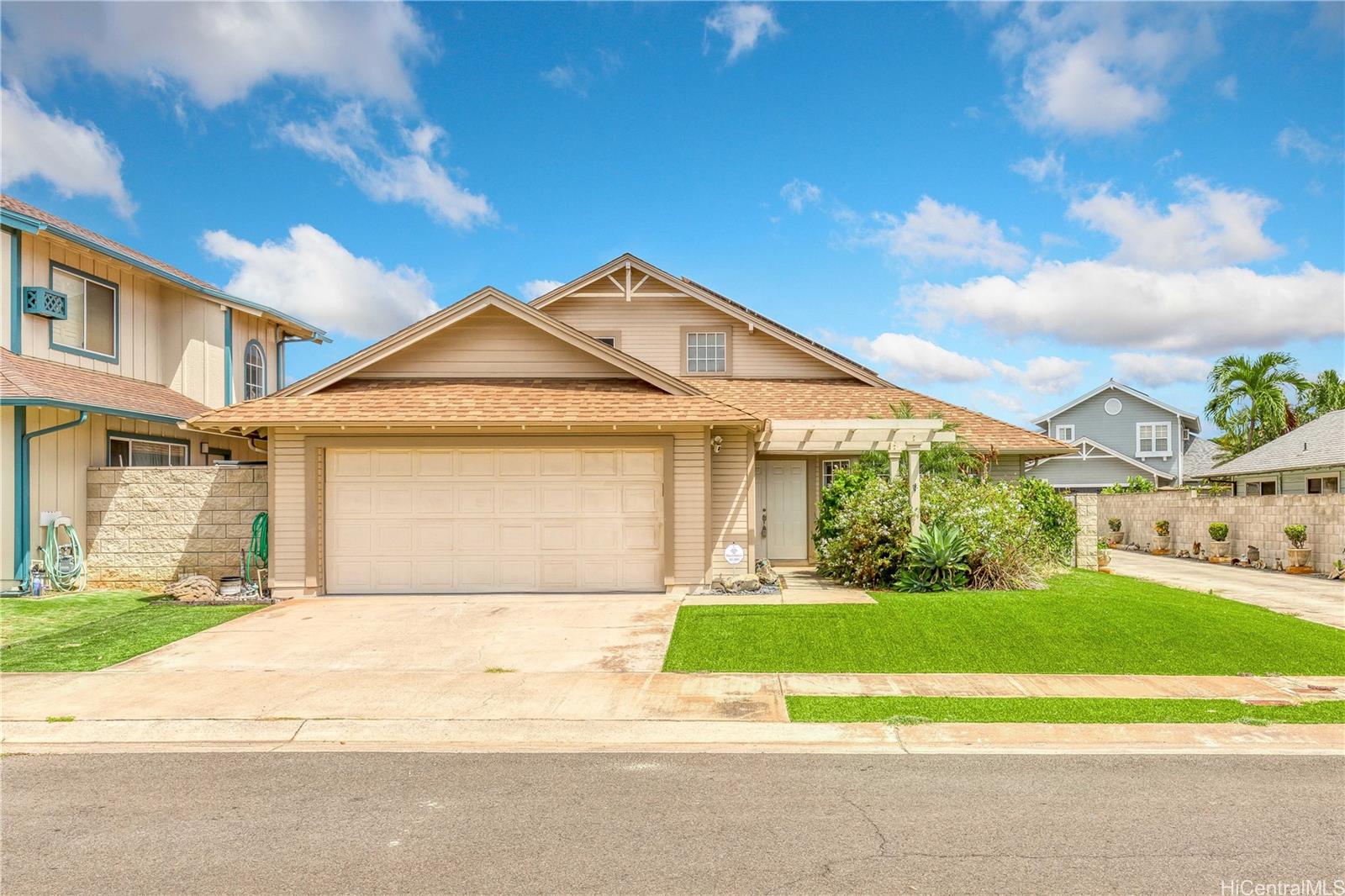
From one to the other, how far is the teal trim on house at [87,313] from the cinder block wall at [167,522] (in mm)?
2817

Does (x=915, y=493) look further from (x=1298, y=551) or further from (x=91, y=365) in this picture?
(x=91, y=365)

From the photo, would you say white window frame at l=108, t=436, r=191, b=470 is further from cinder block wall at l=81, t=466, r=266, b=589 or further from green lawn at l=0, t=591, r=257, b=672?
green lawn at l=0, t=591, r=257, b=672

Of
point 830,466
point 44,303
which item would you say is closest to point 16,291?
point 44,303

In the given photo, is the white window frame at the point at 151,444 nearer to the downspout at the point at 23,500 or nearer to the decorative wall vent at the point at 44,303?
the downspout at the point at 23,500

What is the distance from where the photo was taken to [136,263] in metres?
17.9

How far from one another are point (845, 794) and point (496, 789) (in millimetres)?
2361

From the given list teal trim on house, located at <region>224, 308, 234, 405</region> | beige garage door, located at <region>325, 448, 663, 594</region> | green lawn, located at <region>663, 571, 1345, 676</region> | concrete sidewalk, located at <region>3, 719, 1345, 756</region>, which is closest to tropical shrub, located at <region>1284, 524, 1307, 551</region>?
green lawn, located at <region>663, 571, 1345, 676</region>

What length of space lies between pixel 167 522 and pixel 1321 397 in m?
41.9

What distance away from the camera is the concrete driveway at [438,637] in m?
9.90

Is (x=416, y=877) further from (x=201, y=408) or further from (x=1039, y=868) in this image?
(x=201, y=408)

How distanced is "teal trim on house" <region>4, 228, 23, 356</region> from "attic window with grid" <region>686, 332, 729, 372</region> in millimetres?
13182

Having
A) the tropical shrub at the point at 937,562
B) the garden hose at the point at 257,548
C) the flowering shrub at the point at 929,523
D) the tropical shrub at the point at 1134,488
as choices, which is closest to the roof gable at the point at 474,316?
the garden hose at the point at 257,548

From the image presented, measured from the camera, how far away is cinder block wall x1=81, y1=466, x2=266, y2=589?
15531 mm

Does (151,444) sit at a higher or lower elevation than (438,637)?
higher
